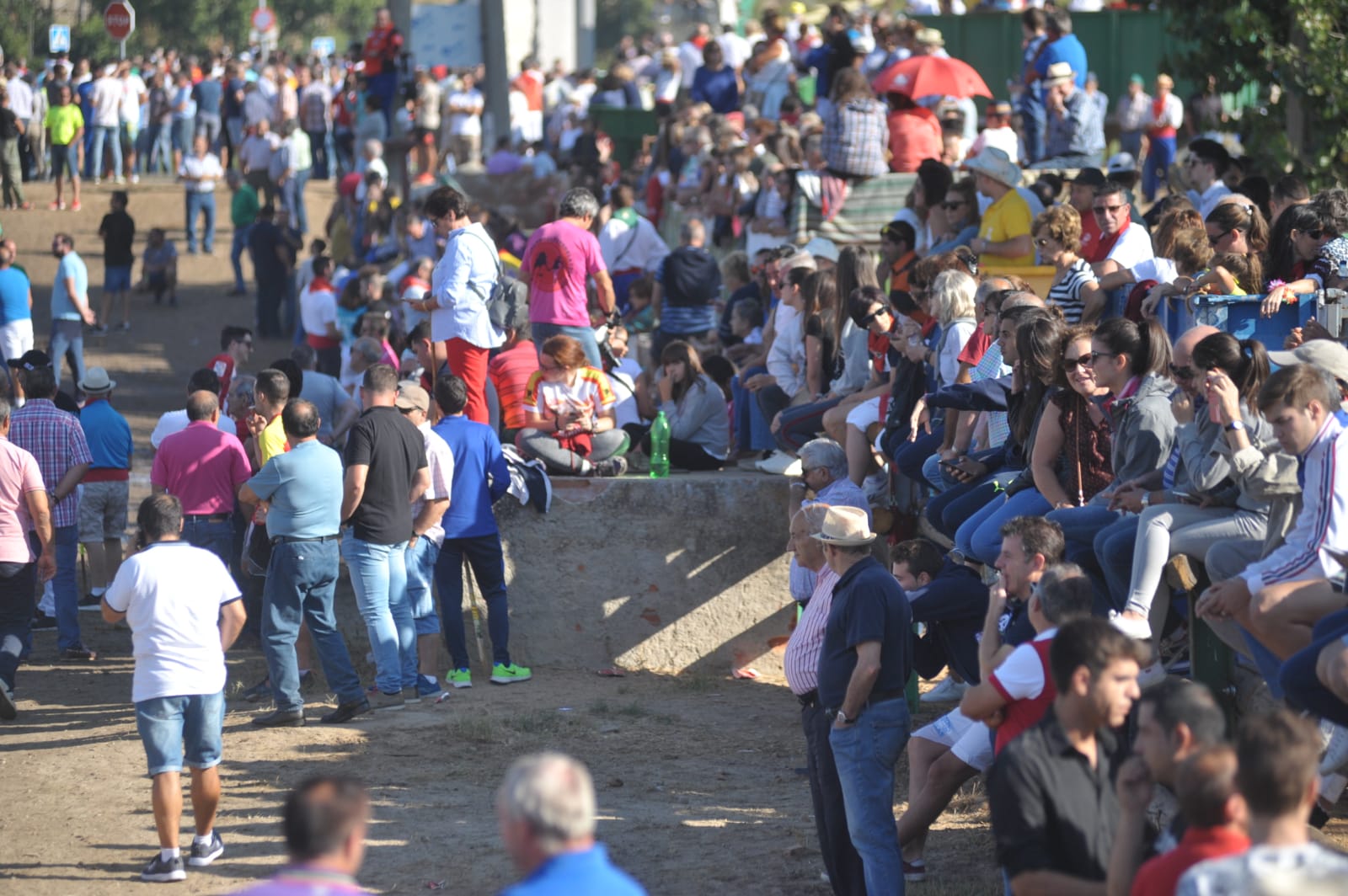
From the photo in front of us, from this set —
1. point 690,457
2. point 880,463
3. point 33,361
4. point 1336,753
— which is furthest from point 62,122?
point 1336,753

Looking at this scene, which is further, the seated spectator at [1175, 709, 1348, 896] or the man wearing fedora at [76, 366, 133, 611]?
the man wearing fedora at [76, 366, 133, 611]

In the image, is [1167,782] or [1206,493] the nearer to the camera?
[1167,782]

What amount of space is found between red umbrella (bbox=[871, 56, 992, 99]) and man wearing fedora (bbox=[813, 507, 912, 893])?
9.21m

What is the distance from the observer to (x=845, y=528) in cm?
611

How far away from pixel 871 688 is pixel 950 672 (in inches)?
113

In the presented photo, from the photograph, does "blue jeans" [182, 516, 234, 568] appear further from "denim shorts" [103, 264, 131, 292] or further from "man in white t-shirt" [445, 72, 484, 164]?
"man in white t-shirt" [445, 72, 484, 164]

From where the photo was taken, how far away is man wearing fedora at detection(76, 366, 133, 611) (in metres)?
11.5

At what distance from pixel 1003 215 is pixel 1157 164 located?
9.02 metres

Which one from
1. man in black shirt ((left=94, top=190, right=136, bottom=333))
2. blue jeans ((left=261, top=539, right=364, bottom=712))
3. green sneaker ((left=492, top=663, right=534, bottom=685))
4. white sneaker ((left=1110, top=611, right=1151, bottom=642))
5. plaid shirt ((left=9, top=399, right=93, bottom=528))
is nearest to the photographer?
white sneaker ((left=1110, top=611, right=1151, bottom=642))

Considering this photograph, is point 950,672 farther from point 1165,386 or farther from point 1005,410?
point 1165,386

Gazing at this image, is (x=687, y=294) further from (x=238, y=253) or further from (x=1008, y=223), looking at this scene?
(x=238, y=253)

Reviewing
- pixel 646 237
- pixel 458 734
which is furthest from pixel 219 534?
pixel 646 237

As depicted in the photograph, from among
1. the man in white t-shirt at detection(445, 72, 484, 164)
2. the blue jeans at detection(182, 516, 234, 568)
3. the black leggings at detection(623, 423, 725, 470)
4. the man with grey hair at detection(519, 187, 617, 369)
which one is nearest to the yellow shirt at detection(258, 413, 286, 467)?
the blue jeans at detection(182, 516, 234, 568)

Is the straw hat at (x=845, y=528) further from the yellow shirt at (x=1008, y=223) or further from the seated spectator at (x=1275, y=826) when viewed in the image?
the yellow shirt at (x=1008, y=223)
